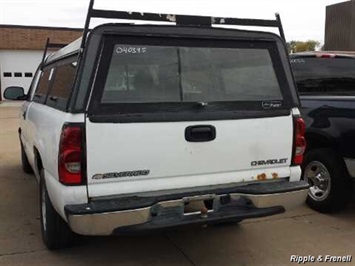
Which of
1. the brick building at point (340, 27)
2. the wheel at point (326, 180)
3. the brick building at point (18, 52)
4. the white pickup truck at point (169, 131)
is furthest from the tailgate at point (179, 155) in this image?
the brick building at point (18, 52)

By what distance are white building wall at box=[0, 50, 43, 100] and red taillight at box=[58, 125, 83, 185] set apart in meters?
25.4

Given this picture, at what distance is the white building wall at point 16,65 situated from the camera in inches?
1086

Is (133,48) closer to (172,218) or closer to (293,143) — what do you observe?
(172,218)

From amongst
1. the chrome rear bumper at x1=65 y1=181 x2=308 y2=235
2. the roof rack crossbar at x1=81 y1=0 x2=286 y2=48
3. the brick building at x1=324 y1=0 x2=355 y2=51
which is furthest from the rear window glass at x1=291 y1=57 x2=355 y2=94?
the brick building at x1=324 y1=0 x2=355 y2=51

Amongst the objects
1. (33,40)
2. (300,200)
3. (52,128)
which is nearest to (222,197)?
(300,200)

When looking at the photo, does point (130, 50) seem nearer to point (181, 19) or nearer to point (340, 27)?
point (181, 19)

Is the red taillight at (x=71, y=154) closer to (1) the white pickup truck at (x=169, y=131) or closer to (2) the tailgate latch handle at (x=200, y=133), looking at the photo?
(1) the white pickup truck at (x=169, y=131)

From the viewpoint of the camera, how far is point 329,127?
17.2 feet

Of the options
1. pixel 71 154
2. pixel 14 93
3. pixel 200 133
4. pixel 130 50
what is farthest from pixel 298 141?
pixel 14 93

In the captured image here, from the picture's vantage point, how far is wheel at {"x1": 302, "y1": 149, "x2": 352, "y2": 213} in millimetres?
5258

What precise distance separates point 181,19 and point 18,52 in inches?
1028

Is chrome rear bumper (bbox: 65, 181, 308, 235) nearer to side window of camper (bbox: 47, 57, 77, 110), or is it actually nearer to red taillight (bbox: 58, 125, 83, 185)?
red taillight (bbox: 58, 125, 83, 185)

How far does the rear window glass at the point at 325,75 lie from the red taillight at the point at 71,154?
11.1 feet

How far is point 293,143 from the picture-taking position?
13.0 feet
